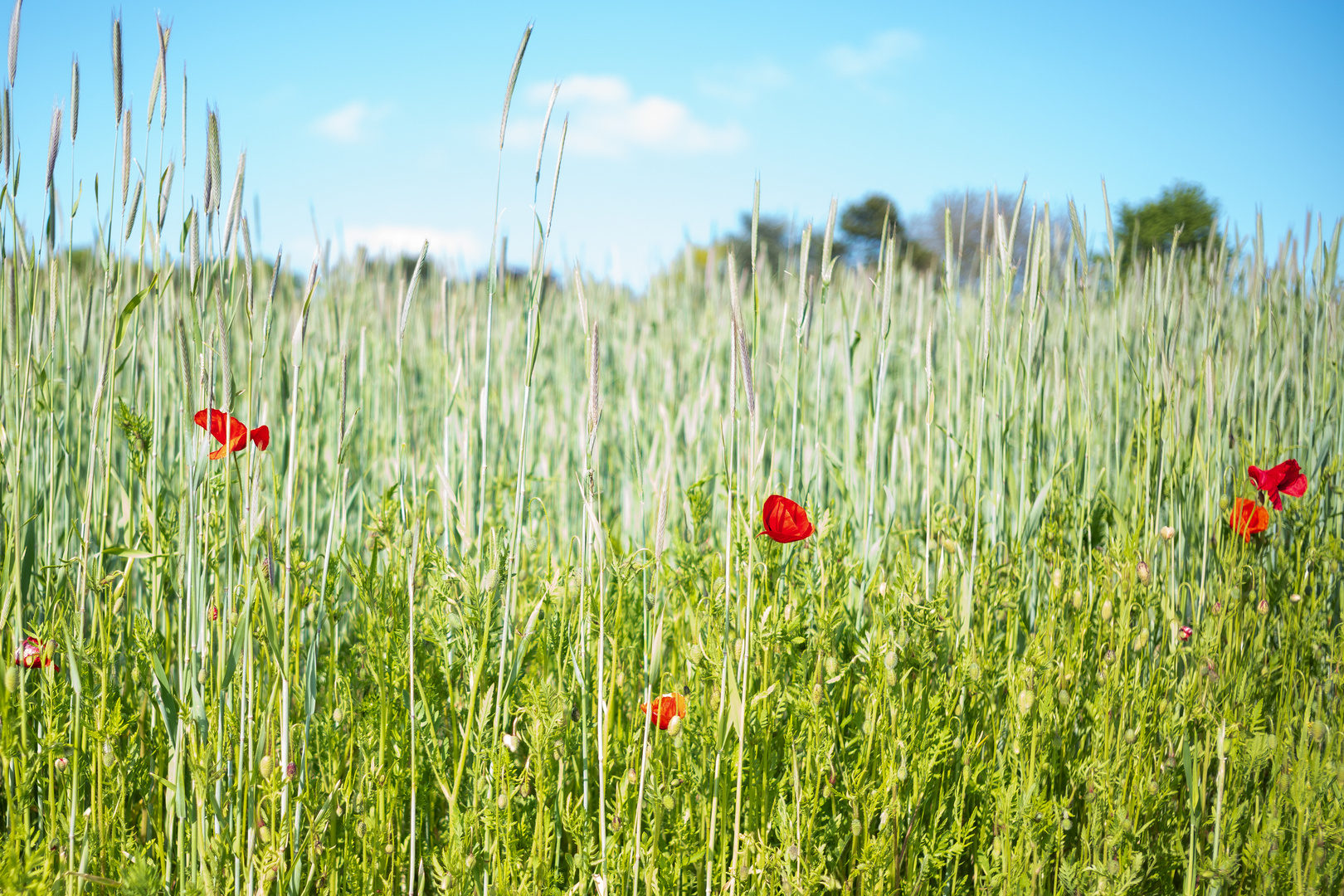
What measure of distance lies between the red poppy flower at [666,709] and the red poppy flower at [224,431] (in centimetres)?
55

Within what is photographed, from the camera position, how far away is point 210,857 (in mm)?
784

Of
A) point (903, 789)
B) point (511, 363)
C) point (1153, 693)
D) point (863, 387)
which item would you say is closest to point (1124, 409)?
point (863, 387)

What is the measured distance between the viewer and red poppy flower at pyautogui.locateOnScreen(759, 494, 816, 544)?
91cm

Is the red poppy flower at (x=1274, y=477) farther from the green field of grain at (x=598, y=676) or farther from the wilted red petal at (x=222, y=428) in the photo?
the wilted red petal at (x=222, y=428)

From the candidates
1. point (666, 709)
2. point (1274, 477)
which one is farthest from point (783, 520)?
point (1274, 477)

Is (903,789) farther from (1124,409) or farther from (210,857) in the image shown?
(1124,409)

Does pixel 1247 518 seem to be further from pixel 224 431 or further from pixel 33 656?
pixel 33 656

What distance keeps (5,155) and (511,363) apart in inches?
68.0

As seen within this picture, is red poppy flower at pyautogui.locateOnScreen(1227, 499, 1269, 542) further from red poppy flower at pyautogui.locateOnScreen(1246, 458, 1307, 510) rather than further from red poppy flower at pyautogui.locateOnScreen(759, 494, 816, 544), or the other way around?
red poppy flower at pyautogui.locateOnScreen(759, 494, 816, 544)

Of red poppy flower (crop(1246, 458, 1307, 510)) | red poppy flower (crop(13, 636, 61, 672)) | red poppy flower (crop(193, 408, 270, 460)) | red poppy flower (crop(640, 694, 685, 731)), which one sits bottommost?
red poppy flower (crop(640, 694, 685, 731))

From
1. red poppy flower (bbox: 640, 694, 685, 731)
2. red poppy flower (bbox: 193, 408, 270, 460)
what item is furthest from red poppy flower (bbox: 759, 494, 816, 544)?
red poppy flower (bbox: 193, 408, 270, 460)

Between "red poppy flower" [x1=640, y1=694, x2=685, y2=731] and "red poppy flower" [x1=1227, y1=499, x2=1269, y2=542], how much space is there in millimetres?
1072

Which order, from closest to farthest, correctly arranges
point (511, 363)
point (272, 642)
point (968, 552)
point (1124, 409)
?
point (272, 642) < point (968, 552) < point (1124, 409) < point (511, 363)

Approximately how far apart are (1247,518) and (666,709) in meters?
1.14
